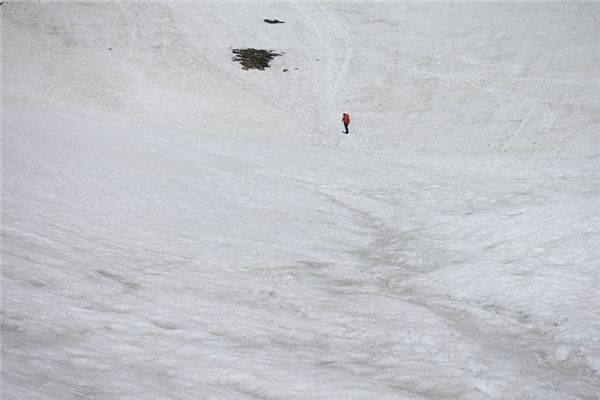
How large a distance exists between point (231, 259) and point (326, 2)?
41125 millimetres

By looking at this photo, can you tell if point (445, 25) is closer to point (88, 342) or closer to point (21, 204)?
point (21, 204)

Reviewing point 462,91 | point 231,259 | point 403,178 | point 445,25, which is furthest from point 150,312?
point 445,25

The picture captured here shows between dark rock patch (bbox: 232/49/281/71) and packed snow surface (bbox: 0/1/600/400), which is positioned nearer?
packed snow surface (bbox: 0/1/600/400)

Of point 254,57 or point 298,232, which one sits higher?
point 254,57

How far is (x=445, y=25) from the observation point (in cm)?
4228

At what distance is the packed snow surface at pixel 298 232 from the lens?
586 cm

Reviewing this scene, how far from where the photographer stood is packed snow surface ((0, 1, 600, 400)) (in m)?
5.86

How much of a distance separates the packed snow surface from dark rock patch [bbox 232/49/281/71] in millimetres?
3253

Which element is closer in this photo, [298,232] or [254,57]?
[298,232]

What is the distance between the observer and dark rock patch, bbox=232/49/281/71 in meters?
38.4

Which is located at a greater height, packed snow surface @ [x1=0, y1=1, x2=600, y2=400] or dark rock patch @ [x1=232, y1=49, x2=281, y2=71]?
Answer: dark rock patch @ [x1=232, y1=49, x2=281, y2=71]

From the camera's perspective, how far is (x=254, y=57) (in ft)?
129

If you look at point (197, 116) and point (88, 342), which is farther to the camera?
point (197, 116)

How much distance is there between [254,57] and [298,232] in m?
29.0
